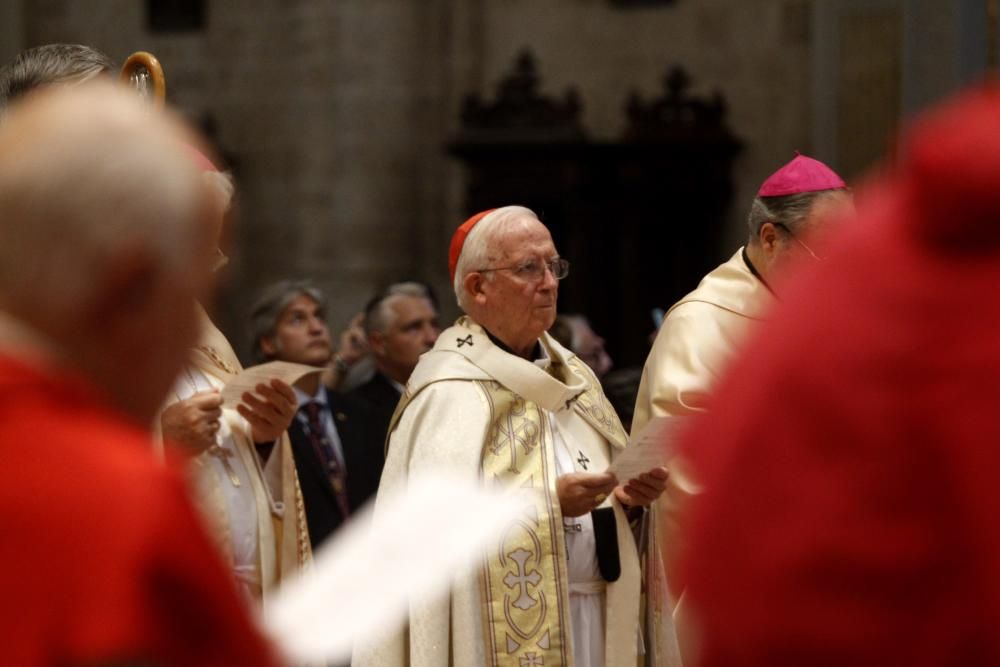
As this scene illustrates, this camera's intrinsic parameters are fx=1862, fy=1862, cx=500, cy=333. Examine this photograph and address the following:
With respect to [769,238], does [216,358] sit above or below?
below

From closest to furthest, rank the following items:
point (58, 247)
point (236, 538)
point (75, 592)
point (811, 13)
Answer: point (75, 592)
point (58, 247)
point (236, 538)
point (811, 13)

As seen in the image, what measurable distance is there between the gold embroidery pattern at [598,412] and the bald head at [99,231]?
3181 millimetres

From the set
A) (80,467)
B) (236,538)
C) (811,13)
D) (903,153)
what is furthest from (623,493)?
(811,13)

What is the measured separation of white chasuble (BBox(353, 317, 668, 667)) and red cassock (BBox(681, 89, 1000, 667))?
111 inches

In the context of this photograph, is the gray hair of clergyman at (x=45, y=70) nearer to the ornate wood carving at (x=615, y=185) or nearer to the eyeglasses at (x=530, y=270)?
the eyeglasses at (x=530, y=270)

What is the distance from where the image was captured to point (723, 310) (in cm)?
521

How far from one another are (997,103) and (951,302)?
22 cm

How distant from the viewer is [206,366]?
4.40 metres

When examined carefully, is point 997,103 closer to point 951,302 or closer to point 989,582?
point 951,302

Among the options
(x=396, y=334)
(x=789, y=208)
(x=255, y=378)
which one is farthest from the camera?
(x=396, y=334)

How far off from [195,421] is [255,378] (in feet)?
1.23

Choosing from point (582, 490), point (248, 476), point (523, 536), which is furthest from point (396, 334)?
point (248, 476)

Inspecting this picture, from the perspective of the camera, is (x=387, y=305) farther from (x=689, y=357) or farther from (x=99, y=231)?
(x=99, y=231)

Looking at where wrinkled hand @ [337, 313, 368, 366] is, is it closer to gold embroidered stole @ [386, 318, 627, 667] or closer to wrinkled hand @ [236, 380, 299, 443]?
gold embroidered stole @ [386, 318, 627, 667]
